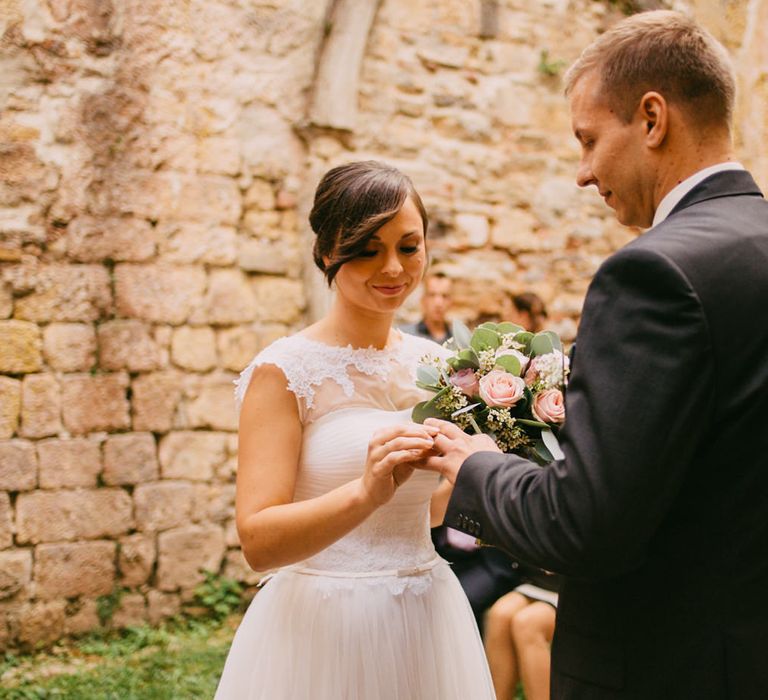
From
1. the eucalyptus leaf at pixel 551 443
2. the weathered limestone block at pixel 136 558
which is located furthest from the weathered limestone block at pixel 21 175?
the eucalyptus leaf at pixel 551 443

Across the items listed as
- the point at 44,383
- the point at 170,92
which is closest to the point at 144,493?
the point at 44,383

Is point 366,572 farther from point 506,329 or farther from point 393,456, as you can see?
point 506,329

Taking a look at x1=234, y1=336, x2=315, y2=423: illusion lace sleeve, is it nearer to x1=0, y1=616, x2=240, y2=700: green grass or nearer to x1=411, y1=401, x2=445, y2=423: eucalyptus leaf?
x1=411, y1=401, x2=445, y2=423: eucalyptus leaf

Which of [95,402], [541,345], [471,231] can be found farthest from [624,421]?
[471,231]

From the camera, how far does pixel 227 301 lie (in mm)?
5484

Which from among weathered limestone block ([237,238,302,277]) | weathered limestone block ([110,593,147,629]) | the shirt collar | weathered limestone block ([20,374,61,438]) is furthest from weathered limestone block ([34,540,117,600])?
the shirt collar

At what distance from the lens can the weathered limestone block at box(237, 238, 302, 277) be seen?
18.2 ft

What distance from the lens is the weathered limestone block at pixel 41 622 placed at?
4852mm

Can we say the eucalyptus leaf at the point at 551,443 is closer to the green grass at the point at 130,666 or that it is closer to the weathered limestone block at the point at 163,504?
the green grass at the point at 130,666

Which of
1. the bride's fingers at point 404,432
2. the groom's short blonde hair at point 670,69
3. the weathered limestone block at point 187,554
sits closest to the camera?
the groom's short blonde hair at point 670,69

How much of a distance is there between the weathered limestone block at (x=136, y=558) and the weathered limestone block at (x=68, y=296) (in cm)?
140

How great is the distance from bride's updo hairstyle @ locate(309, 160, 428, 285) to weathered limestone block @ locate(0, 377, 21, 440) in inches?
124

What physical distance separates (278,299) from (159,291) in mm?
803

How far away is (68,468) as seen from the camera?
4.99 meters
